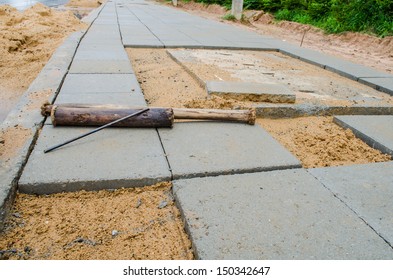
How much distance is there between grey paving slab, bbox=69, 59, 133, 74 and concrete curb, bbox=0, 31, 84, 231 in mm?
93

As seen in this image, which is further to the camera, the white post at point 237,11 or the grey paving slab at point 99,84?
the white post at point 237,11

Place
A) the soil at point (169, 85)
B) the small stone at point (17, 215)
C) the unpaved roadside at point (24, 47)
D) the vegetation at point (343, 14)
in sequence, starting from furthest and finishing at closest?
the vegetation at point (343, 14), the unpaved roadside at point (24, 47), the soil at point (169, 85), the small stone at point (17, 215)

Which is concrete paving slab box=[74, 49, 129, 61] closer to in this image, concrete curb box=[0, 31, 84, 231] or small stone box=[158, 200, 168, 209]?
concrete curb box=[0, 31, 84, 231]

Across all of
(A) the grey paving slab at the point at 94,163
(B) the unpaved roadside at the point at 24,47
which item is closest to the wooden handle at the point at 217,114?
(A) the grey paving slab at the point at 94,163

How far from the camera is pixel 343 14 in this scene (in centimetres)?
811

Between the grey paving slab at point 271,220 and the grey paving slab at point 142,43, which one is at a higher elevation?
the grey paving slab at point 271,220

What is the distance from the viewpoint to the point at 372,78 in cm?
353

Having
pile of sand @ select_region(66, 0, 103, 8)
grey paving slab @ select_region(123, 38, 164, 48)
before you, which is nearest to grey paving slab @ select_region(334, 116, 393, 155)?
grey paving slab @ select_region(123, 38, 164, 48)

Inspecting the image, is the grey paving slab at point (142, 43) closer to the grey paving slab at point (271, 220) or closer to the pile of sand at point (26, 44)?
the pile of sand at point (26, 44)

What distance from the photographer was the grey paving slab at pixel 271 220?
1151mm

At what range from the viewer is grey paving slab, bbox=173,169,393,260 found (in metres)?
1.15

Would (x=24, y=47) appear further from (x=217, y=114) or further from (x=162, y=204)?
(x=162, y=204)

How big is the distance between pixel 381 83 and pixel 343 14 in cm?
563

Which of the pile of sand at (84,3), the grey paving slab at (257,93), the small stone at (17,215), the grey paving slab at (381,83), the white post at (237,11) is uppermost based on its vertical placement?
the grey paving slab at (257,93)
